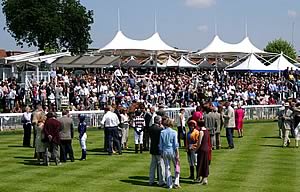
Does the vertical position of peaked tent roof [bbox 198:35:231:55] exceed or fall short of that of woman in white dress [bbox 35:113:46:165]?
it exceeds it

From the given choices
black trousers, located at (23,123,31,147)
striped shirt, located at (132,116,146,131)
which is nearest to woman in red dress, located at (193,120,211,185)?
striped shirt, located at (132,116,146,131)

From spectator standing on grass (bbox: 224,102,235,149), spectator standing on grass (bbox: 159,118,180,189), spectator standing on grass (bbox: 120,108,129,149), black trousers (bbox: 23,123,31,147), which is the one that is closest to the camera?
spectator standing on grass (bbox: 159,118,180,189)

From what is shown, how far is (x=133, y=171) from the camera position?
54.2 feet

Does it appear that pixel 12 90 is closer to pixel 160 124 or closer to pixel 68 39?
pixel 160 124

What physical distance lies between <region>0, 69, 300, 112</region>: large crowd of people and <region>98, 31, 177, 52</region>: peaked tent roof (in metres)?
2.63

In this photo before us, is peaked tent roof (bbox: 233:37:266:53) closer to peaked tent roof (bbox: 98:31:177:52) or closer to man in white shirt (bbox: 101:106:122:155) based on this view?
peaked tent roof (bbox: 98:31:177:52)

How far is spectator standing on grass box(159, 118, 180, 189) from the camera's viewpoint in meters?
14.0

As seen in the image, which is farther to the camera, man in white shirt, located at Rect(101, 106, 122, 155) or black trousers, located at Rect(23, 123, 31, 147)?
black trousers, located at Rect(23, 123, 31, 147)

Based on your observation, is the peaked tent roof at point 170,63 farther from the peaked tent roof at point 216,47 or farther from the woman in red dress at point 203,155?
the woman in red dress at point 203,155

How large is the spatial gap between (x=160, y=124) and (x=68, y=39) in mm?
59793

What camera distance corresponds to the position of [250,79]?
46000 mm

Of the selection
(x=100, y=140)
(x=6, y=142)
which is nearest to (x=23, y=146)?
(x=6, y=142)

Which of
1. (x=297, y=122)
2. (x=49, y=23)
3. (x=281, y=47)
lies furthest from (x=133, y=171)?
(x=281, y=47)

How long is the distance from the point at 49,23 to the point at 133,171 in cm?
5355
